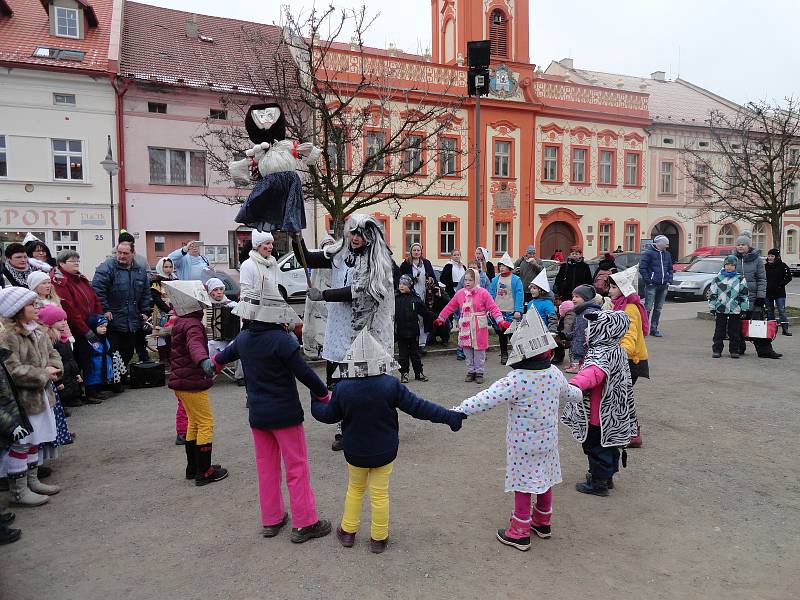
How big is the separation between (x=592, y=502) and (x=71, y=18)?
25851 mm

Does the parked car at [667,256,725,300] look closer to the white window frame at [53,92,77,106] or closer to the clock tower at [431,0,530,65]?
the clock tower at [431,0,530,65]

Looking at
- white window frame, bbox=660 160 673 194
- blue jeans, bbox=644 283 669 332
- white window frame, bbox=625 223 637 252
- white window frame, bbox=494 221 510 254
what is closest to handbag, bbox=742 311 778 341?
blue jeans, bbox=644 283 669 332

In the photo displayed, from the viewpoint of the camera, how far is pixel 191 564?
3.83 meters

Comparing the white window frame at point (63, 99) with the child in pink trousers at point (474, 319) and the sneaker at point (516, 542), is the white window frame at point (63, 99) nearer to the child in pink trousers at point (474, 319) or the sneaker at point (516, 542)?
the child in pink trousers at point (474, 319)

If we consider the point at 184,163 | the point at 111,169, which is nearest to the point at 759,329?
the point at 111,169

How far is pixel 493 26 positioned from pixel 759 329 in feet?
80.0

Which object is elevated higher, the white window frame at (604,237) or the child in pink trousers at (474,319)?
the white window frame at (604,237)

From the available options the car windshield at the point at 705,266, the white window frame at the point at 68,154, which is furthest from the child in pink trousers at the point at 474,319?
A: the white window frame at the point at 68,154

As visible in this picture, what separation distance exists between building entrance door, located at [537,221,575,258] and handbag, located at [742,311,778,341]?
66.6ft

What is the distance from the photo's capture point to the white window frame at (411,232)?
27.7 metres

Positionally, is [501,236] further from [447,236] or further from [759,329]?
[759,329]

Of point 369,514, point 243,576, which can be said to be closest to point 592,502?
point 369,514

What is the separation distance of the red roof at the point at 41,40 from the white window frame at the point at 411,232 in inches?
524

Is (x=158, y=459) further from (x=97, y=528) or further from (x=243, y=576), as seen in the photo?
(x=243, y=576)
